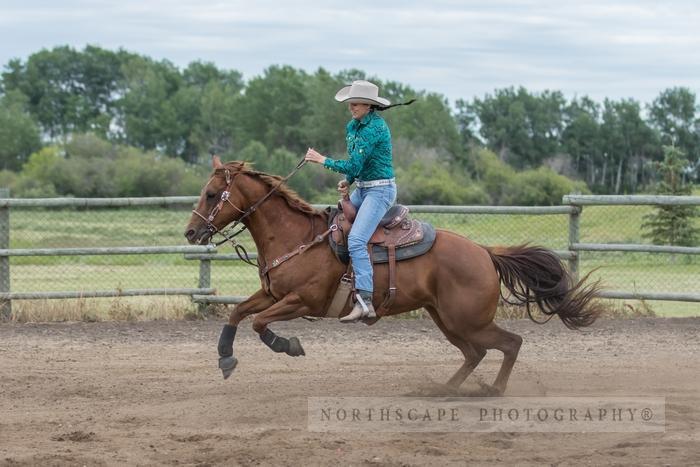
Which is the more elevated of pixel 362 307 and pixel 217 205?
pixel 217 205

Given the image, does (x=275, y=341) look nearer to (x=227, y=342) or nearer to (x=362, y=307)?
(x=227, y=342)

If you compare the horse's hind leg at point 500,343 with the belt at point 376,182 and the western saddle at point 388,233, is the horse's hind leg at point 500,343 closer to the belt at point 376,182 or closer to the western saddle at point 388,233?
the western saddle at point 388,233

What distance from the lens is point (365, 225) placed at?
27.0 ft

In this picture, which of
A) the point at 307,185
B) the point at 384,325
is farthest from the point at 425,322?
the point at 307,185

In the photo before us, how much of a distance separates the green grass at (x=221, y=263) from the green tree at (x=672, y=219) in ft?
1.55

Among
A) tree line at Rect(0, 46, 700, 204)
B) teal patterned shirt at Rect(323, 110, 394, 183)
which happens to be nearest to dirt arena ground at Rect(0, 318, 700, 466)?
teal patterned shirt at Rect(323, 110, 394, 183)

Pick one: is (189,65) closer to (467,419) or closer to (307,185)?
(307,185)

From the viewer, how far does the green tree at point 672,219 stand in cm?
2198

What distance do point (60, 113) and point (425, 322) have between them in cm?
7170

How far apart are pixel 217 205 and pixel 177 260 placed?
1824 cm

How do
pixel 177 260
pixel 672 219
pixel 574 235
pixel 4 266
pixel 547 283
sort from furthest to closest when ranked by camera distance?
pixel 177 260 < pixel 672 219 < pixel 574 235 < pixel 4 266 < pixel 547 283

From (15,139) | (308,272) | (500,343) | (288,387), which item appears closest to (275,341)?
(308,272)

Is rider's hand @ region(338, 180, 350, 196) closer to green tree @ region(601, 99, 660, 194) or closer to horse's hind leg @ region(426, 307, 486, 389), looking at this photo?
horse's hind leg @ region(426, 307, 486, 389)

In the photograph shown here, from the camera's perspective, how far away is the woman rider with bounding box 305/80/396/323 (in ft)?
26.6
